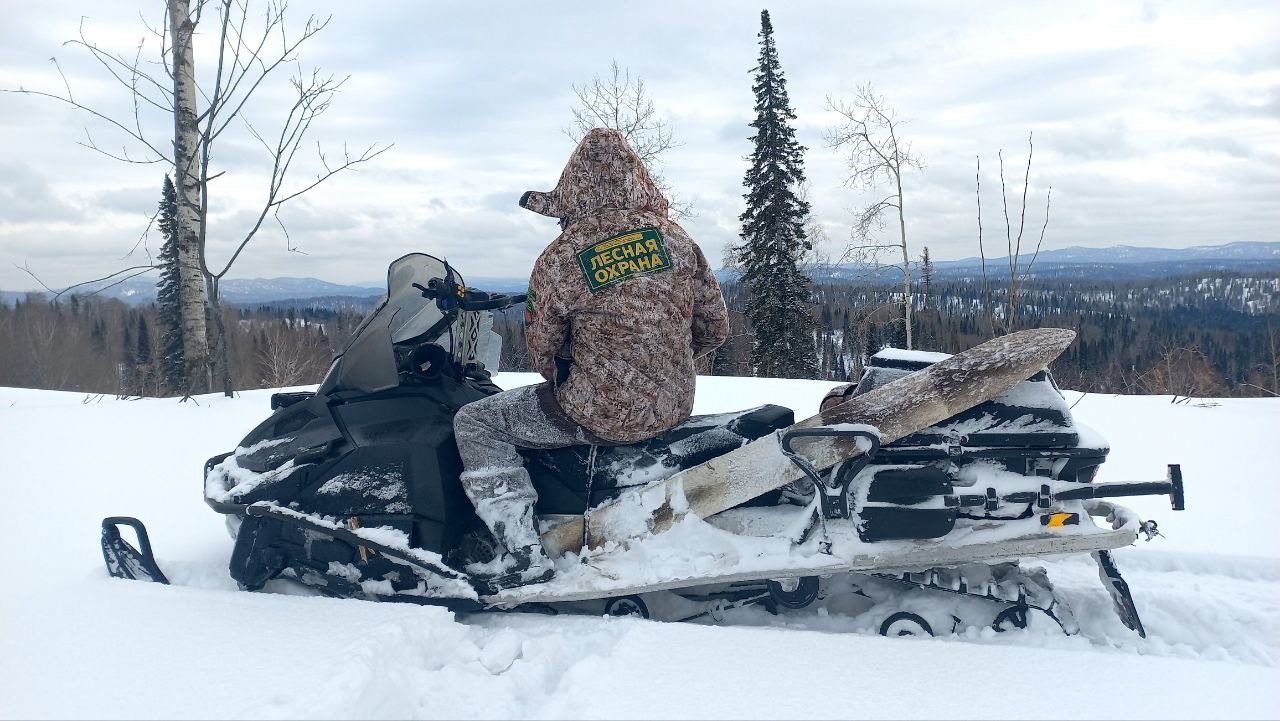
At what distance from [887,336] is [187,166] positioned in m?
34.6

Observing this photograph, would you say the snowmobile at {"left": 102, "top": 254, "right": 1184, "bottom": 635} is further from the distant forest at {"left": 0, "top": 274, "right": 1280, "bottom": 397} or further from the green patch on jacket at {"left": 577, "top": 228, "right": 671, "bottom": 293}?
the green patch on jacket at {"left": 577, "top": 228, "right": 671, "bottom": 293}

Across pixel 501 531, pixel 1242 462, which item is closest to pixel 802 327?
pixel 1242 462

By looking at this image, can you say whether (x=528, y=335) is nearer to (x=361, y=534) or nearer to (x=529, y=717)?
(x=361, y=534)

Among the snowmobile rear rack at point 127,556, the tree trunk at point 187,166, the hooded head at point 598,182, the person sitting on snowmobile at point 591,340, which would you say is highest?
the tree trunk at point 187,166

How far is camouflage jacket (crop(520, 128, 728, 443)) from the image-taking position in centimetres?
288

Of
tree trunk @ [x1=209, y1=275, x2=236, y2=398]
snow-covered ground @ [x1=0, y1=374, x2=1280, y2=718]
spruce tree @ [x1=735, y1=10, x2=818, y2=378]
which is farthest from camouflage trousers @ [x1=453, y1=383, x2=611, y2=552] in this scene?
spruce tree @ [x1=735, y1=10, x2=818, y2=378]

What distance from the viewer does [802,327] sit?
A: 2216cm

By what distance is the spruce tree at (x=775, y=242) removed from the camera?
70.2 feet

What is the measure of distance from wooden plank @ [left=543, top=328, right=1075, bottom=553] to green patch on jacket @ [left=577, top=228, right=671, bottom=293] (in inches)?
31.9

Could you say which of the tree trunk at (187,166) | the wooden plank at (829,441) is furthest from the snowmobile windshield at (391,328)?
the tree trunk at (187,166)

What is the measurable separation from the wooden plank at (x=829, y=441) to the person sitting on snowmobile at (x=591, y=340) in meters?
0.24

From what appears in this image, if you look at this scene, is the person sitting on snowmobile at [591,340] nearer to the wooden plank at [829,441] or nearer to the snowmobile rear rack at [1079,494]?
the wooden plank at [829,441]

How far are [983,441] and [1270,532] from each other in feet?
7.43

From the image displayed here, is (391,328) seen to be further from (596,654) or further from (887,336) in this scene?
(887,336)
